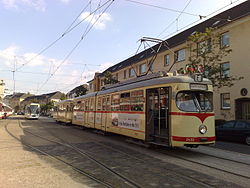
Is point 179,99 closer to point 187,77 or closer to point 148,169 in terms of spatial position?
point 187,77

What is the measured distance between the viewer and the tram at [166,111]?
25.5 feet

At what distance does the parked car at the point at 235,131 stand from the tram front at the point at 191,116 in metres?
5.01

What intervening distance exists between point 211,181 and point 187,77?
3936 millimetres

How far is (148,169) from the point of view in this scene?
6.18 meters

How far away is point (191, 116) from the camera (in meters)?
7.76

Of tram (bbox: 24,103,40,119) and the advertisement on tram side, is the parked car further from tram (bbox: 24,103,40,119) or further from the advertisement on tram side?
tram (bbox: 24,103,40,119)

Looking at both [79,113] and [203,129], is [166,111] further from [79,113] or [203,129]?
[79,113]

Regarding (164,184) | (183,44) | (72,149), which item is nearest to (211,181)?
(164,184)

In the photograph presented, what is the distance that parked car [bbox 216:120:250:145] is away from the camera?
38.9 ft

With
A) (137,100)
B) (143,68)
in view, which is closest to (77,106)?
(137,100)

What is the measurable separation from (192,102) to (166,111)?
0.99 meters

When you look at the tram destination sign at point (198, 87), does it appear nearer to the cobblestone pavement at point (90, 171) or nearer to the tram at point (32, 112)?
the cobblestone pavement at point (90, 171)

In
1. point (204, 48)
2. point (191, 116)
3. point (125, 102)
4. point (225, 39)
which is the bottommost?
point (191, 116)

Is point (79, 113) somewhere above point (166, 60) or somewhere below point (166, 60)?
below
